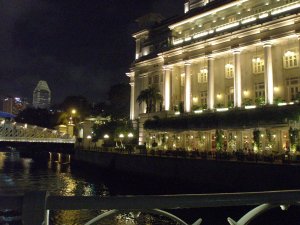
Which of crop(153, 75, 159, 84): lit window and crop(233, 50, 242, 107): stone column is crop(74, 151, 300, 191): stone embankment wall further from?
crop(153, 75, 159, 84): lit window

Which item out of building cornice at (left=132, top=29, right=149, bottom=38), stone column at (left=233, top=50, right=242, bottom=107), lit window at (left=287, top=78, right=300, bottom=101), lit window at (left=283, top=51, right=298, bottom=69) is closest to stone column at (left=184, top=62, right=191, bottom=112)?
stone column at (left=233, top=50, right=242, bottom=107)

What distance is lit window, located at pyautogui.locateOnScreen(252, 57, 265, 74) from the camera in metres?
59.0

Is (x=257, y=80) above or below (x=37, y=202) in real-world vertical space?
above

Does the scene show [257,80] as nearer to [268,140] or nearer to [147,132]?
[268,140]

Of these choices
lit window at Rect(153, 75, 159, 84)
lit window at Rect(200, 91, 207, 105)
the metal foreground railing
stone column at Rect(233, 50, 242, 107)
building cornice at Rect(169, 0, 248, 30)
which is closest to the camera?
the metal foreground railing

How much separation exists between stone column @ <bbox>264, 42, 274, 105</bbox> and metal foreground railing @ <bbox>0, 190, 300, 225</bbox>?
174ft

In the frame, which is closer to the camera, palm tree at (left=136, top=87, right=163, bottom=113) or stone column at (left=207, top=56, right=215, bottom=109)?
stone column at (left=207, top=56, right=215, bottom=109)

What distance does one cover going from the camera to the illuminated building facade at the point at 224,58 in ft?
179

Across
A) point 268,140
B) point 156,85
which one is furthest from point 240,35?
point 156,85

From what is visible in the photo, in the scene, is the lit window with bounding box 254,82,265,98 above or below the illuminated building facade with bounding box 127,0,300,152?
below

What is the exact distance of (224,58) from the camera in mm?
65688

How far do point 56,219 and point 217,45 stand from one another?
45.1 metres

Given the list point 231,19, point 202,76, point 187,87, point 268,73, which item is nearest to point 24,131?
point 187,87

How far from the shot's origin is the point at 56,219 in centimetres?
2742
